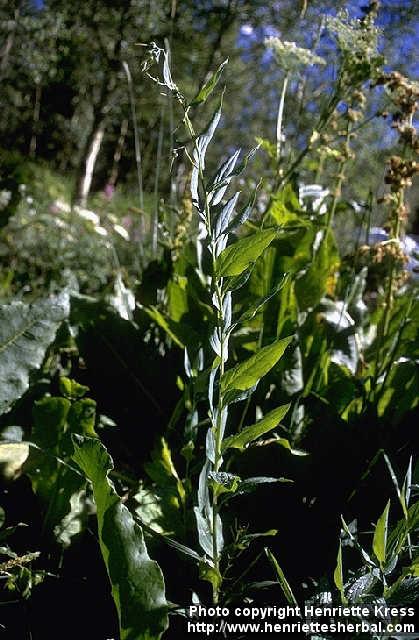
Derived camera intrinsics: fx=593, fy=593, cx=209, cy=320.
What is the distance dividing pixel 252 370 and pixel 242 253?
130 millimetres

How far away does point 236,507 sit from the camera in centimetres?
92

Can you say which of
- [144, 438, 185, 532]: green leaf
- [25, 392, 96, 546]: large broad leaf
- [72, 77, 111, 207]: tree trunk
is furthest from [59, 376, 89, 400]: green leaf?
[72, 77, 111, 207]: tree trunk

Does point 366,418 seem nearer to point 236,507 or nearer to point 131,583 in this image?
point 236,507

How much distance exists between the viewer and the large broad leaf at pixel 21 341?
3.10ft

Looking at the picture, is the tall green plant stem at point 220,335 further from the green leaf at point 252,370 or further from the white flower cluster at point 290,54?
the white flower cluster at point 290,54

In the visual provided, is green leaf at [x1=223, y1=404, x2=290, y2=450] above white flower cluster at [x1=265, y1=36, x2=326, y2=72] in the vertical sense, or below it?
below

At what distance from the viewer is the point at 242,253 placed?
0.61m

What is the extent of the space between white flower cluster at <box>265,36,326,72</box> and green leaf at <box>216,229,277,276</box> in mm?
708

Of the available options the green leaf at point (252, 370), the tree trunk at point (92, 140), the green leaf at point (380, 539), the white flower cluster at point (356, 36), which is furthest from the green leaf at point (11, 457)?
the tree trunk at point (92, 140)

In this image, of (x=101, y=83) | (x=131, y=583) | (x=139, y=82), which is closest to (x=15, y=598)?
(x=131, y=583)

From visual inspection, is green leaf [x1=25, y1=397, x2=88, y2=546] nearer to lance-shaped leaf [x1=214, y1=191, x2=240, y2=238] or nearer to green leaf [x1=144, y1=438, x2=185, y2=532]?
green leaf [x1=144, y1=438, x2=185, y2=532]

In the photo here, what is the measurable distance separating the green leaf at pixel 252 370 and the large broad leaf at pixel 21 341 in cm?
43

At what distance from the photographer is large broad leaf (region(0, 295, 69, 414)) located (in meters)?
0.94

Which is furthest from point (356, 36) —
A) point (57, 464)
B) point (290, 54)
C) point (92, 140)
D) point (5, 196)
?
point (92, 140)
